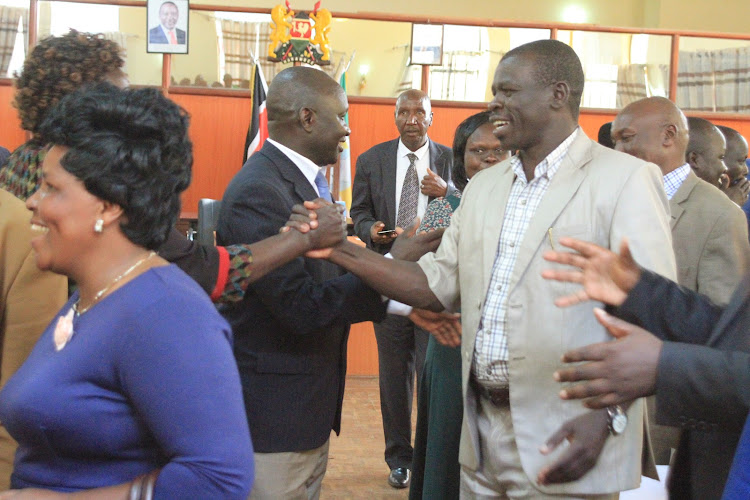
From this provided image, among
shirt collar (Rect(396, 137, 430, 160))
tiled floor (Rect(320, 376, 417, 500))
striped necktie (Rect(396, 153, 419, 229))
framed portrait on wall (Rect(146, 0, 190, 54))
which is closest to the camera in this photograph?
tiled floor (Rect(320, 376, 417, 500))

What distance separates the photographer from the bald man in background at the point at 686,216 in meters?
2.78

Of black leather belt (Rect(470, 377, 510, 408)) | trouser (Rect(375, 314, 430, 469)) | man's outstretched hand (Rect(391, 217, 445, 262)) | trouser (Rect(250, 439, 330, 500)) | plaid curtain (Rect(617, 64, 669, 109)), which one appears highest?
plaid curtain (Rect(617, 64, 669, 109))

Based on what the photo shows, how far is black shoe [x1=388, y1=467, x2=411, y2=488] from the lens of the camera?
13.6ft

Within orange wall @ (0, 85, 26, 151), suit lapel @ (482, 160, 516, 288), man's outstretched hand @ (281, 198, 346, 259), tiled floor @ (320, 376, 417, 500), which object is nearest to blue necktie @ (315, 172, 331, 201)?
man's outstretched hand @ (281, 198, 346, 259)

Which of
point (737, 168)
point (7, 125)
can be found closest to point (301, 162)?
point (737, 168)

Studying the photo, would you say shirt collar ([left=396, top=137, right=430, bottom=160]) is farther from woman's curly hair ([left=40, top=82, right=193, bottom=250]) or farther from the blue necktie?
woman's curly hair ([left=40, top=82, right=193, bottom=250])

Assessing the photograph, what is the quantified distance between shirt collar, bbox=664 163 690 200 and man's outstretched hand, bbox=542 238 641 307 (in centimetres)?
160

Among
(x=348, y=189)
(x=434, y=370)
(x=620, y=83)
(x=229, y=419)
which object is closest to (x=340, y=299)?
(x=434, y=370)

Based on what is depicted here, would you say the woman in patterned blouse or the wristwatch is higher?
the wristwatch

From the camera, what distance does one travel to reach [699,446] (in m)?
1.61

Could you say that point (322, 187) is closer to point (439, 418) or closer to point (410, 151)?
point (439, 418)

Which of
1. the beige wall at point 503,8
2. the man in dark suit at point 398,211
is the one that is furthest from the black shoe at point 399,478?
the beige wall at point 503,8

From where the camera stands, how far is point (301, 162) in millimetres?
2436

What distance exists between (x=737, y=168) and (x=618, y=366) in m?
3.61
